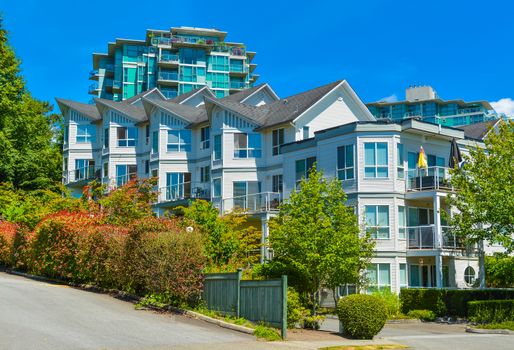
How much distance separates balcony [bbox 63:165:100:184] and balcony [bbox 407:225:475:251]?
104 feet

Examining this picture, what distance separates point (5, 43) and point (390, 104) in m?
83.6

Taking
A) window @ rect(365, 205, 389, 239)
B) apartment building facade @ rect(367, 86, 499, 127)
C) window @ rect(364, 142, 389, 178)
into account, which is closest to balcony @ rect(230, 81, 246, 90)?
apartment building facade @ rect(367, 86, 499, 127)

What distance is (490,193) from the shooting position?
92.5 ft

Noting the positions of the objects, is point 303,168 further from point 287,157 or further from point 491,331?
point 491,331

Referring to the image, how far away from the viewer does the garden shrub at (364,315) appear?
1895 centimetres

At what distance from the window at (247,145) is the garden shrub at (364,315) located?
2674 cm

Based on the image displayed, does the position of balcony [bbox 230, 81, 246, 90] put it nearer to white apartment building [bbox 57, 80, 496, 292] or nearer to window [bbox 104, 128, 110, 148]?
white apartment building [bbox 57, 80, 496, 292]

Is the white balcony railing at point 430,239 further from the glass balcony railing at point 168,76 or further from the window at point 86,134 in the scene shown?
the glass balcony railing at point 168,76

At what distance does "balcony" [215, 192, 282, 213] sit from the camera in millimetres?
41000

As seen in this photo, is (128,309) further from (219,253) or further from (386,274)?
(386,274)

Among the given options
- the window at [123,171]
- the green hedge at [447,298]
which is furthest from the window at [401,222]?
the window at [123,171]

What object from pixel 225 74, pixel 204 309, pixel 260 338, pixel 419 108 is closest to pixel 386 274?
pixel 204 309

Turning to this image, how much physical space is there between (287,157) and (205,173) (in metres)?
9.92

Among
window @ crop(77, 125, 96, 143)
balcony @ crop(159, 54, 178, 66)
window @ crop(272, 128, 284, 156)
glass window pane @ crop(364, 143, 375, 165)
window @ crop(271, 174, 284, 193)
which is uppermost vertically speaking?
balcony @ crop(159, 54, 178, 66)
